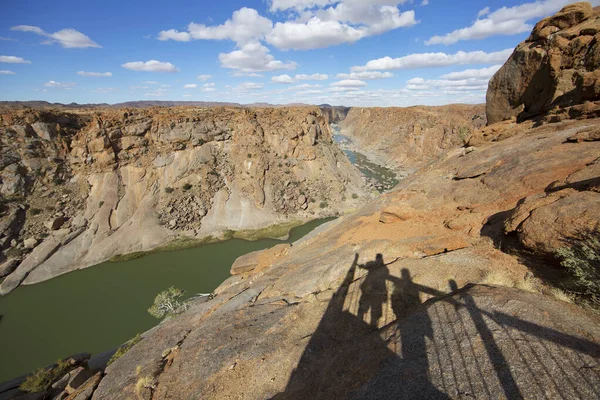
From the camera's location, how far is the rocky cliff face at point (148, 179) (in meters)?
33.3

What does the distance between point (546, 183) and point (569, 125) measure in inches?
268

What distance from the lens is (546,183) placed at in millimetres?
10234

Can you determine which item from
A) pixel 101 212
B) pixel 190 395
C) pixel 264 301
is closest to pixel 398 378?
pixel 190 395

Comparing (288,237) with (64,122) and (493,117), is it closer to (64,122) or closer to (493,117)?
(493,117)

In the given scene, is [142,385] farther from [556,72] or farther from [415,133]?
[415,133]

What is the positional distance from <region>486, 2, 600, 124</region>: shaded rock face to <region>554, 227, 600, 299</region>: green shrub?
12.3m

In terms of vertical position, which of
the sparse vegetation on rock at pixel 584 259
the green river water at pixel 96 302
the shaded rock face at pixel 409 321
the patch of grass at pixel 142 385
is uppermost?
the sparse vegetation on rock at pixel 584 259

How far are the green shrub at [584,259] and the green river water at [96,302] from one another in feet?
85.8

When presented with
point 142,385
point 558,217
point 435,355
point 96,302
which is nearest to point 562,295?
point 558,217


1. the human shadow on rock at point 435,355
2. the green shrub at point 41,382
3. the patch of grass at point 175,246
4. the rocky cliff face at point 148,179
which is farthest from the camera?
the patch of grass at point 175,246

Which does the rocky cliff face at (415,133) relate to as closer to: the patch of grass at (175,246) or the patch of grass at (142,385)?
the patch of grass at (175,246)

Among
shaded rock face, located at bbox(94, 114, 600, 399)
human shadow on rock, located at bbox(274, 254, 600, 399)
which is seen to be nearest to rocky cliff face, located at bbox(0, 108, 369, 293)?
shaded rock face, located at bbox(94, 114, 600, 399)

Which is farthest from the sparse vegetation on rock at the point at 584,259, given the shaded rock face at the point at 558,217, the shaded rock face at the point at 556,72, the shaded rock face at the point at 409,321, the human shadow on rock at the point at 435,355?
the shaded rock face at the point at 556,72

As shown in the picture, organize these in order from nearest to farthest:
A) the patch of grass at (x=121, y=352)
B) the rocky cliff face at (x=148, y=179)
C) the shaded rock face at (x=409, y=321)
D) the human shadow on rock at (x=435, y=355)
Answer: the human shadow on rock at (x=435, y=355)
the shaded rock face at (x=409, y=321)
the patch of grass at (x=121, y=352)
the rocky cliff face at (x=148, y=179)
